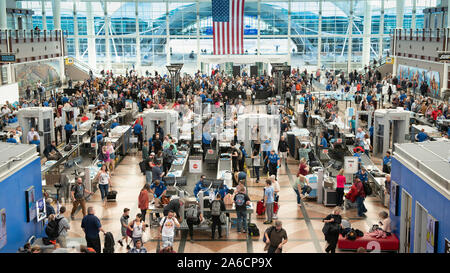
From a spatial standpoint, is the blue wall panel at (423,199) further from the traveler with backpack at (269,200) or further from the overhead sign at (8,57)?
the overhead sign at (8,57)

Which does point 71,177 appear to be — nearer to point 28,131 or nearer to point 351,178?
point 28,131

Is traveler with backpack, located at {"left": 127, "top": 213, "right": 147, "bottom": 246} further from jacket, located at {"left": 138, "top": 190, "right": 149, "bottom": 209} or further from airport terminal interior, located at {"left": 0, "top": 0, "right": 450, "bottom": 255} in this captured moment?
jacket, located at {"left": 138, "top": 190, "right": 149, "bottom": 209}

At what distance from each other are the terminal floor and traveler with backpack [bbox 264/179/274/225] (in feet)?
0.82

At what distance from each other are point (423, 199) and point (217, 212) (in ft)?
13.7

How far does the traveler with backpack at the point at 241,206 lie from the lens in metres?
11.3

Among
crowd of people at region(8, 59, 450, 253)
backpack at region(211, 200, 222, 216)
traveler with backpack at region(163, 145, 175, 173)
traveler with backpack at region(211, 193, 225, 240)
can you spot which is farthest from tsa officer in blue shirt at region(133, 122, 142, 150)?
backpack at region(211, 200, 222, 216)

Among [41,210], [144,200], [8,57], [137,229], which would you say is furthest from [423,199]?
[8,57]

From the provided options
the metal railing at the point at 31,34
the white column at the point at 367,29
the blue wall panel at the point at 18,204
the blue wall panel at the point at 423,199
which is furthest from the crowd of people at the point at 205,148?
the white column at the point at 367,29

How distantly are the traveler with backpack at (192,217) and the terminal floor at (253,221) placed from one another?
0.29m

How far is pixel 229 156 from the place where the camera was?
55.8ft

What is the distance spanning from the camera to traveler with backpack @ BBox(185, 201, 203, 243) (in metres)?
11.1
